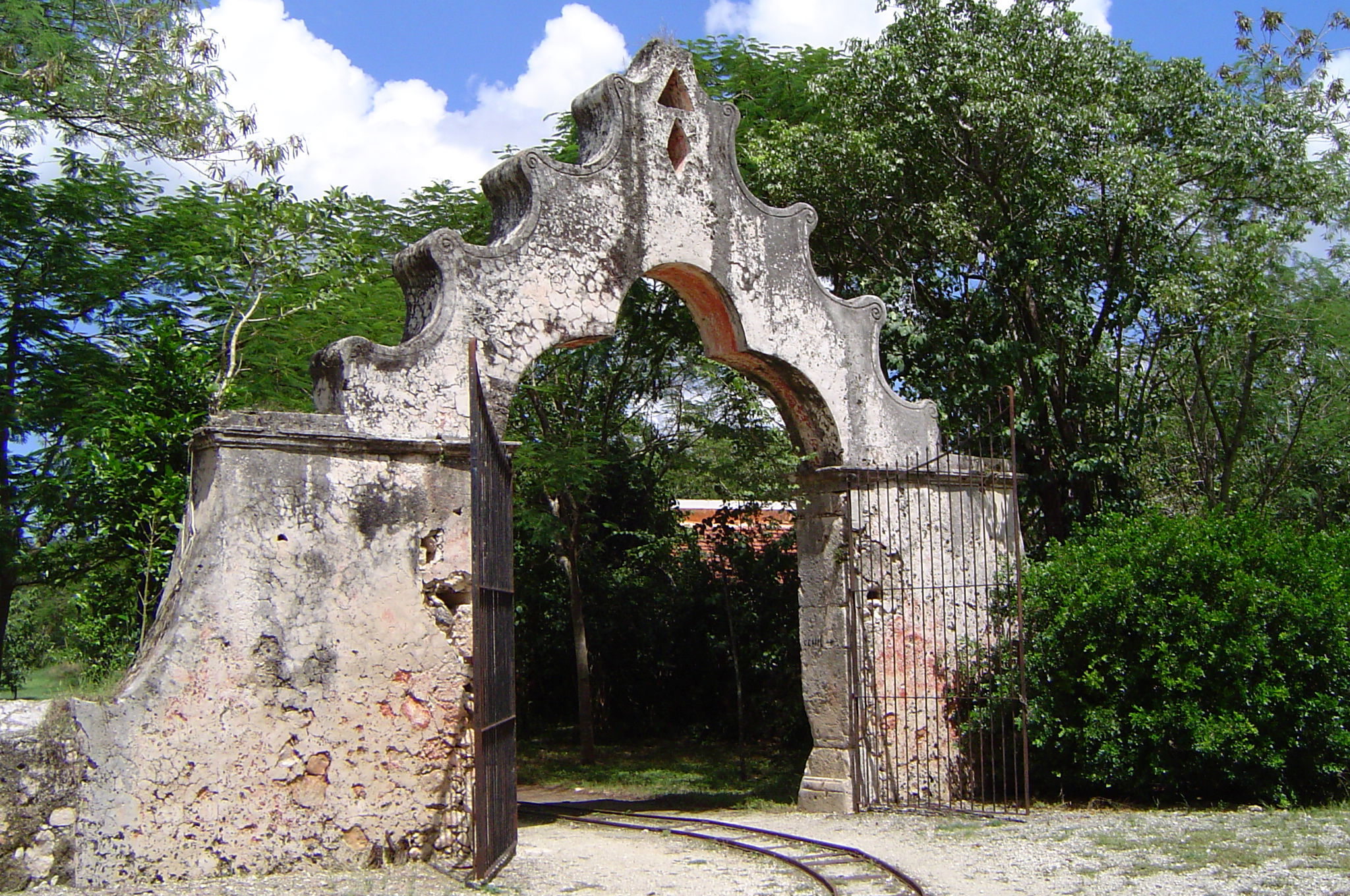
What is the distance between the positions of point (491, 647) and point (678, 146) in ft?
12.8

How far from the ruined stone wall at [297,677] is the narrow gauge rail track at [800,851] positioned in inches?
74.9

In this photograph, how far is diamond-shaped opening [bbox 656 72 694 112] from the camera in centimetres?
848

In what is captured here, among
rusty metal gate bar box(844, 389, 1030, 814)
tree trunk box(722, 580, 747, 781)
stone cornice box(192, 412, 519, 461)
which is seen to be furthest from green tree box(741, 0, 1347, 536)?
stone cornice box(192, 412, 519, 461)

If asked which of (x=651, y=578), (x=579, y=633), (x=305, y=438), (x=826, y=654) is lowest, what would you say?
(x=579, y=633)

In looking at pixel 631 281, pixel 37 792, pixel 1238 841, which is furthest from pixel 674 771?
pixel 37 792

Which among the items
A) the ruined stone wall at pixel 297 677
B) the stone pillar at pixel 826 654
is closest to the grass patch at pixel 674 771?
the stone pillar at pixel 826 654

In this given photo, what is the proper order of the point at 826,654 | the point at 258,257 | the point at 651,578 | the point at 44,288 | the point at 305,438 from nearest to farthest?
the point at 305,438, the point at 826,654, the point at 258,257, the point at 44,288, the point at 651,578

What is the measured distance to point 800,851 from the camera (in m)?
7.38

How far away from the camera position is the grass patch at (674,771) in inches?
449

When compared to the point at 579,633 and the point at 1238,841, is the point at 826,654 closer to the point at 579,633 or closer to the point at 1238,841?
the point at 1238,841

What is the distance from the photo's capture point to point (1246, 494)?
54.3ft

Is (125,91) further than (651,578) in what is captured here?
No

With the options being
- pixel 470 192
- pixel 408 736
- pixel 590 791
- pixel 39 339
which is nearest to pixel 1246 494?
pixel 590 791

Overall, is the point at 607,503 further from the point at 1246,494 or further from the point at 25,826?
the point at 25,826
